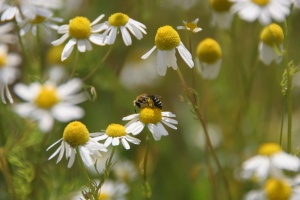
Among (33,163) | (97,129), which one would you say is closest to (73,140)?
(33,163)

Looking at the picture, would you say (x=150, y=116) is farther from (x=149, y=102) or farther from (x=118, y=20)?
(x=118, y=20)

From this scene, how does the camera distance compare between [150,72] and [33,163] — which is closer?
[33,163]

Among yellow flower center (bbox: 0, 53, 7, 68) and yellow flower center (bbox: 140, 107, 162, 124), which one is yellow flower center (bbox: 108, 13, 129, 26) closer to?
yellow flower center (bbox: 140, 107, 162, 124)

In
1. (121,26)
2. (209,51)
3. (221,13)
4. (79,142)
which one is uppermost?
(221,13)

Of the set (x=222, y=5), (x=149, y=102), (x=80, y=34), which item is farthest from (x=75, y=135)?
(x=222, y=5)

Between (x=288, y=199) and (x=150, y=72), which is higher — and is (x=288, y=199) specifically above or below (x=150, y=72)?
below

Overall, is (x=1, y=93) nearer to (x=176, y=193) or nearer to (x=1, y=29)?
(x=1, y=29)

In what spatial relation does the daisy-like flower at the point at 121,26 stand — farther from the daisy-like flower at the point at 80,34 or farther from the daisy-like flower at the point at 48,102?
the daisy-like flower at the point at 48,102
